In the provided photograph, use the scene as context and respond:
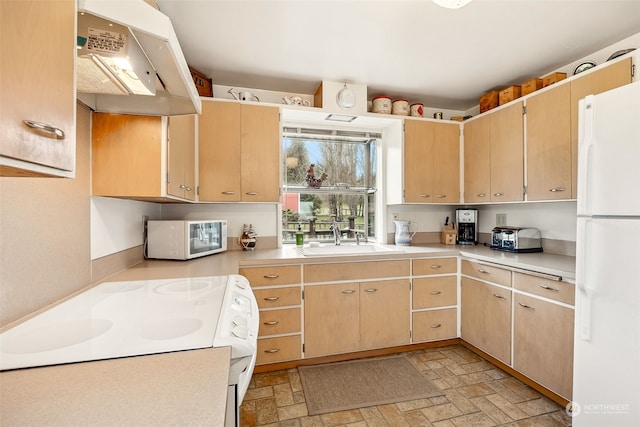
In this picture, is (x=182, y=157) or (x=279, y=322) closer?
(x=182, y=157)

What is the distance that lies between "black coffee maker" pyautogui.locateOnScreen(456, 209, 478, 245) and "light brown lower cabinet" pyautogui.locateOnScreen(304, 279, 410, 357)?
974 millimetres

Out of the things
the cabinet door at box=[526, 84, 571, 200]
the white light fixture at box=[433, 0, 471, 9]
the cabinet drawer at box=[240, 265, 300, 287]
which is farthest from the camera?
the cabinet drawer at box=[240, 265, 300, 287]

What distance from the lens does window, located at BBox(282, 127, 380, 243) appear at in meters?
3.04

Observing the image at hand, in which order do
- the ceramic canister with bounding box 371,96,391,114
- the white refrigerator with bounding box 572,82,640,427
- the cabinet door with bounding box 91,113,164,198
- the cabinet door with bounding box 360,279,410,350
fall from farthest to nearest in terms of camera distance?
1. the ceramic canister with bounding box 371,96,391,114
2. the cabinet door with bounding box 360,279,410,350
3. the cabinet door with bounding box 91,113,164,198
4. the white refrigerator with bounding box 572,82,640,427

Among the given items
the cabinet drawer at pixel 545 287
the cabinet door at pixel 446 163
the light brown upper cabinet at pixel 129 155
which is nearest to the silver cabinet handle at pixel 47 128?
the light brown upper cabinet at pixel 129 155

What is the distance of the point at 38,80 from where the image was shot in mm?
570

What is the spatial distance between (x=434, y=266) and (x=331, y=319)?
1020mm

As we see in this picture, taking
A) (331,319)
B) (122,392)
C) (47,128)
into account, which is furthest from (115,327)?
(331,319)

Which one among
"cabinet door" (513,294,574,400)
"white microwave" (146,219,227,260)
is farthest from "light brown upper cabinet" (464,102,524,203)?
"white microwave" (146,219,227,260)

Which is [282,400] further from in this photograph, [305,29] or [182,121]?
[305,29]

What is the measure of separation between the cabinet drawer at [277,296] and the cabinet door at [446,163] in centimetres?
168

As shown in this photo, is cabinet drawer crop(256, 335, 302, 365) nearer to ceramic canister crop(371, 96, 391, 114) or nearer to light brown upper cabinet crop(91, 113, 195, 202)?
light brown upper cabinet crop(91, 113, 195, 202)

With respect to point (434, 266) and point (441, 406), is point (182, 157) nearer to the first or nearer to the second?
point (434, 266)

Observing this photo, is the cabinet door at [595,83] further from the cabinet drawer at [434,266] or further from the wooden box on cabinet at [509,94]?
the cabinet drawer at [434,266]
